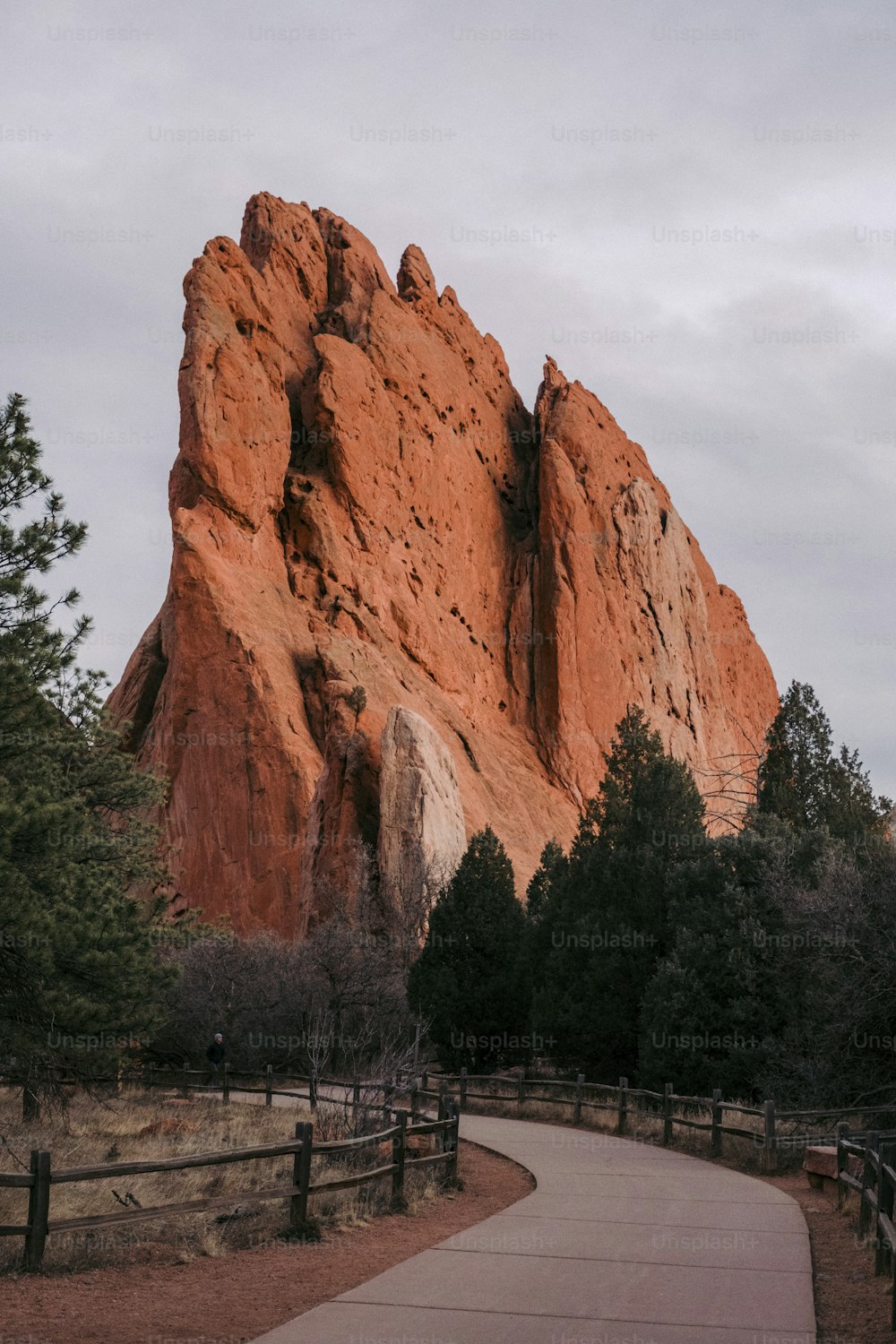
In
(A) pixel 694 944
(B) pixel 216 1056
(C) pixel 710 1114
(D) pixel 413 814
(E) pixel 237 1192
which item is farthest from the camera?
(D) pixel 413 814

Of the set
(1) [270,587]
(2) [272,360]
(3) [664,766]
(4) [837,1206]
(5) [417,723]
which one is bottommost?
(4) [837,1206]

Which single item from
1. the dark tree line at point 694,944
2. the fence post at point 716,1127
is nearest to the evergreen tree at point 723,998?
the dark tree line at point 694,944

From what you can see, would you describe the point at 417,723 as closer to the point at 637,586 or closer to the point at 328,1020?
the point at 328,1020

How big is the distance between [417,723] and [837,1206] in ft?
127

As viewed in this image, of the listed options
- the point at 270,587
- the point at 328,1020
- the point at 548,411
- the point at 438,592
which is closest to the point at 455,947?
the point at 328,1020

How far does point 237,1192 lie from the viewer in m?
11.3

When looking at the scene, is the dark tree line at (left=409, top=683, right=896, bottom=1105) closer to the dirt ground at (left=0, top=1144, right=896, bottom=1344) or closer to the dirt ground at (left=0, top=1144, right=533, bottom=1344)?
the dirt ground at (left=0, top=1144, right=896, bottom=1344)

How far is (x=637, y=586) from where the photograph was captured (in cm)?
7956

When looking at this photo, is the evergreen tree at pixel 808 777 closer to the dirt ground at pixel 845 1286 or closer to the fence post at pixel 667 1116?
the fence post at pixel 667 1116

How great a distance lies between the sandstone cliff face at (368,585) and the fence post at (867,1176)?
37530mm

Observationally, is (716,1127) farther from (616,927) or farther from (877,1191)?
(616,927)

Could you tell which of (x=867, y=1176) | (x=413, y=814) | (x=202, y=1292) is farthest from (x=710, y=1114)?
(x=413, y=814)

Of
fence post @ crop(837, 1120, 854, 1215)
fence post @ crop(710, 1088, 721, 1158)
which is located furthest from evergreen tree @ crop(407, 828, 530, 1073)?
fence post @ crop(837, 1120, 854, 1215)

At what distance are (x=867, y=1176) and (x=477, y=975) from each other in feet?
81.2
